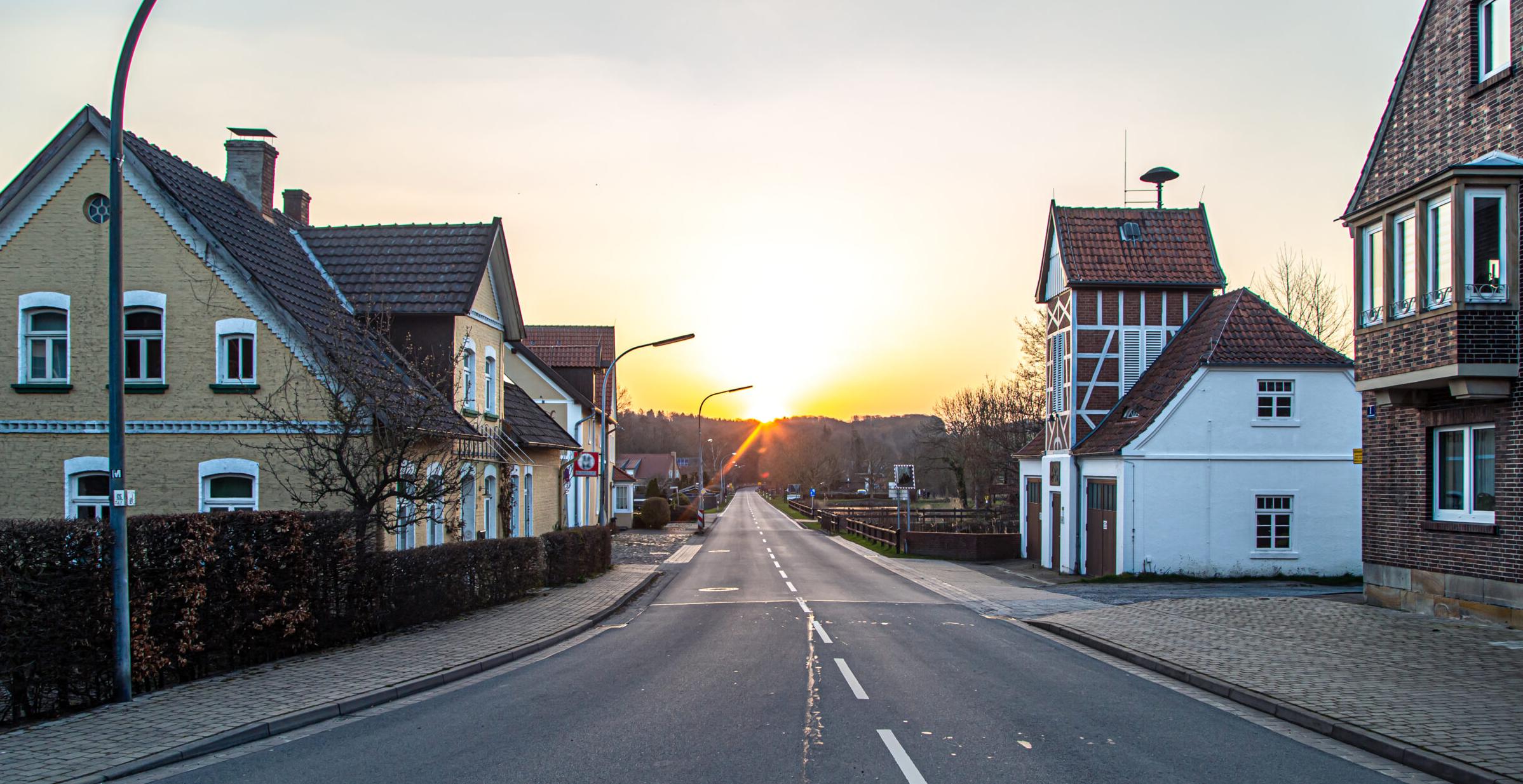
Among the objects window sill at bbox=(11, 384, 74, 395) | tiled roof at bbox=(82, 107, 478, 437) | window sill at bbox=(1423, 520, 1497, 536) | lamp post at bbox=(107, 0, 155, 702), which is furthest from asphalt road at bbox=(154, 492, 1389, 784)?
window sill at bbox=(11, 384, 74, 395)

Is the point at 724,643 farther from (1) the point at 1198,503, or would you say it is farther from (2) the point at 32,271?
(1) the point at 1198,503

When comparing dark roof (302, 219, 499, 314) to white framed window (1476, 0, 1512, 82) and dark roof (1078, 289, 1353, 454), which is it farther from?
white framed window (1476, 0, 1512, 82)

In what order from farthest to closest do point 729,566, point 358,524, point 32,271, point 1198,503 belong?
point 729,566, point 1198,503, point 32,271, point 358,524

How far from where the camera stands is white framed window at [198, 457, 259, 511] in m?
16.3

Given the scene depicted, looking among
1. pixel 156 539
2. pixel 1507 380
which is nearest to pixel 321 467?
pixel 156 539

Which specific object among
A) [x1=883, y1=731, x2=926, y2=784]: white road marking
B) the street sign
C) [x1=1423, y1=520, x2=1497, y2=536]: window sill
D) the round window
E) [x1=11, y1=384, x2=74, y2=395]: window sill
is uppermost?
the round window

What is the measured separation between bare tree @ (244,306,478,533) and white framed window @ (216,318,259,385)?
49cm

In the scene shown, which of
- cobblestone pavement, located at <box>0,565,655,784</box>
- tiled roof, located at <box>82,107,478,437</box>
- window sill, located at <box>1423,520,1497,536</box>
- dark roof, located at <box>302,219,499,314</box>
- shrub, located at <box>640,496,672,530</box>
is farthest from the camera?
shrub, located at <box>640,496,672,530</box>

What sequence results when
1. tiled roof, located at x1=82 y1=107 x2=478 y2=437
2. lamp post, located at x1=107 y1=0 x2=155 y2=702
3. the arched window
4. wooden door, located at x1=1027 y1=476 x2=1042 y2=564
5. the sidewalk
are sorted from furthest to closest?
1. wooden door, located at x1=1027 y1=476 x2=1042 y2=564
2. the arched window
3. tiled roof, located at x1=82 y1=107 x2=478 y2=437
4. lamp post, located at x1=107 y1=0 x2=155 y2=702
5. the sidewalk

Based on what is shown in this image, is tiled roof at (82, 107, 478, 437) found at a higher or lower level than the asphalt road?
higher

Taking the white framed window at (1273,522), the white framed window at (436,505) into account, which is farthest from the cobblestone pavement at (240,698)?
the white framed window at (1273,522)

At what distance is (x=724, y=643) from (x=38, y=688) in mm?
7729

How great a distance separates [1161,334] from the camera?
28.4 m

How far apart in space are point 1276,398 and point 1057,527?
276 inches
